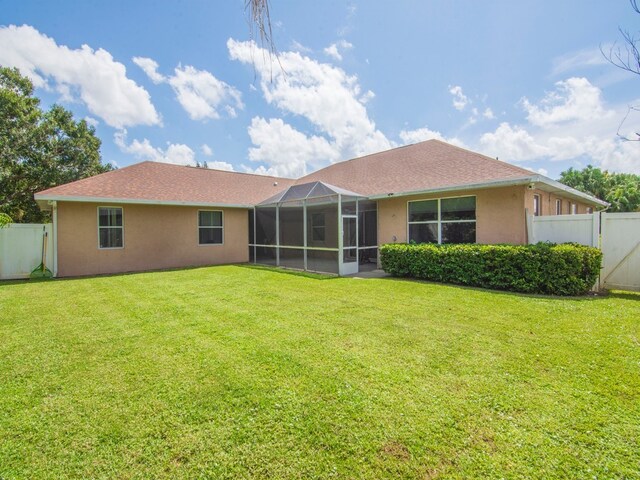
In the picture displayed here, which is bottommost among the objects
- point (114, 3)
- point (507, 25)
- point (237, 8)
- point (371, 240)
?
point (371, 240)

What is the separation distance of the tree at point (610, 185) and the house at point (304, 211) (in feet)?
63.3

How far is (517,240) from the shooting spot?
942cm

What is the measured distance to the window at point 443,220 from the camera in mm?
10477

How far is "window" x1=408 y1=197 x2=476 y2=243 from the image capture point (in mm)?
10477

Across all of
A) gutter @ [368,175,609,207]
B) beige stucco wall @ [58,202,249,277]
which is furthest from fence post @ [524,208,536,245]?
beige stucco wall @ [58,202,249,277]

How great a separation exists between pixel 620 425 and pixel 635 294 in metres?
7.10

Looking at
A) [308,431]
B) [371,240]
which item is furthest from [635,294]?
[308,431]

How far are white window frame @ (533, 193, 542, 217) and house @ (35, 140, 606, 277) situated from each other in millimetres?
50

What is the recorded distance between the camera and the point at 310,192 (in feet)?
39.4

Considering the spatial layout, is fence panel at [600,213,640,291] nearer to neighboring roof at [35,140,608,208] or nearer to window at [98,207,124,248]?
neighboring roof at [35,140,608,208]

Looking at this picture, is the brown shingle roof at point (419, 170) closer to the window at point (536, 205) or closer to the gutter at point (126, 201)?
the window at point (536, 205)

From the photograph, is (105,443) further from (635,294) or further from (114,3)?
(635,294)

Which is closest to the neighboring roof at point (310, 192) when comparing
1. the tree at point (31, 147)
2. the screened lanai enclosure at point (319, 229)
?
the screened lanai enclosure at point (319, 229)

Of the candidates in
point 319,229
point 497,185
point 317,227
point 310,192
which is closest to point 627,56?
point 497,185
